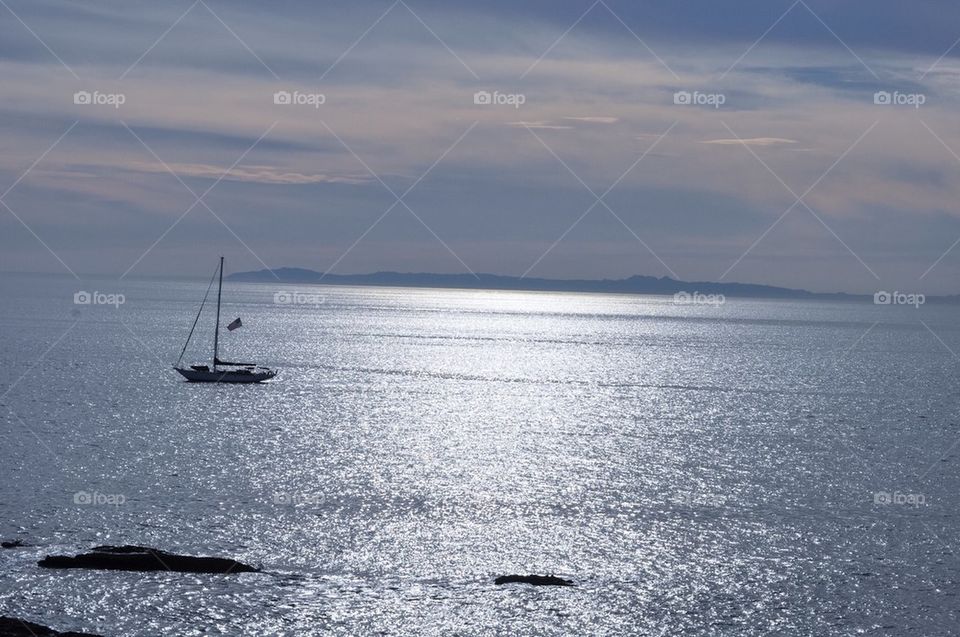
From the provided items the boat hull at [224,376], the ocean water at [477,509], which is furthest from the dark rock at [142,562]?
the boat hull at [224,376]

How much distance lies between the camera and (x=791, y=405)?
383 ft

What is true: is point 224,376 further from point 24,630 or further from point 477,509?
point 24,630

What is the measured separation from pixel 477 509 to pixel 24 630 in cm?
2865

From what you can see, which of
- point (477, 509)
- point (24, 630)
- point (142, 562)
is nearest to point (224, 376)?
point (477, 509)

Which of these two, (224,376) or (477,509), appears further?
(224,376)

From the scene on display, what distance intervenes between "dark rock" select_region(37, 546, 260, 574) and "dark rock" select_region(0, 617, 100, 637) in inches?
354

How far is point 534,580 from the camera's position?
1676 inches

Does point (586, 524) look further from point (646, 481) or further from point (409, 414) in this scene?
point (409, 414)

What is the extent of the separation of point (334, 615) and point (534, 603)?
7408 mm

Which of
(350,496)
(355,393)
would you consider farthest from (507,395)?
(350,496)

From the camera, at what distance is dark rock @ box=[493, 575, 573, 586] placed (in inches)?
1667

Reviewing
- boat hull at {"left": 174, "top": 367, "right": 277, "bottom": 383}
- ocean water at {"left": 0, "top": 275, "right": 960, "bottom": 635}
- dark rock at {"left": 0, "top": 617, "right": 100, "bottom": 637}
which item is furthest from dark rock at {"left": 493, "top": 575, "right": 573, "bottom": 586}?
boat hull at {"left": 174, "top": 367, "right": 277, "bottom": 383}

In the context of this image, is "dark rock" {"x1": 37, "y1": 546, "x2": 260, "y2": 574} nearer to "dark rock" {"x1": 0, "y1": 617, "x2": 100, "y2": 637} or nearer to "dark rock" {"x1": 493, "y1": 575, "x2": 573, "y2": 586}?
"dark rock" {"x1": 0, "y1": 617, "x2": 100, "y2": 637}

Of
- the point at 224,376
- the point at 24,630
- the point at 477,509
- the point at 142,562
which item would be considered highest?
the point at 224,376
